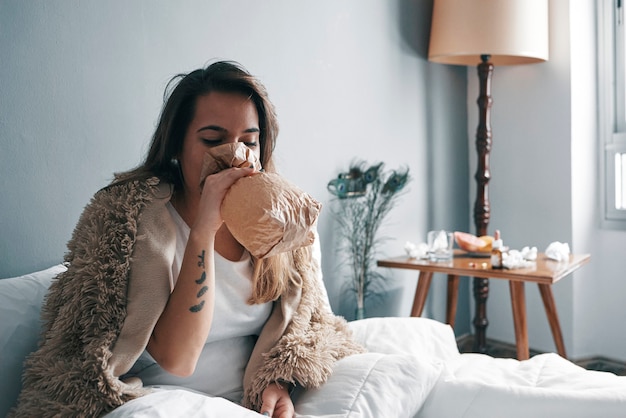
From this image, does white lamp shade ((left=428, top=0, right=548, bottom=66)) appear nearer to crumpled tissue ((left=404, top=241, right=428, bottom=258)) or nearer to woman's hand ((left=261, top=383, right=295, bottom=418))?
crumpled tissue ((left=404, top=241, right=428, bottom=258))

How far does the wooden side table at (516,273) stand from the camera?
2109mm

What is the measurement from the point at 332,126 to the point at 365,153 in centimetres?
23

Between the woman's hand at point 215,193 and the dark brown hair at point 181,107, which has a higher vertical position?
the dark brown hair at point 181,107

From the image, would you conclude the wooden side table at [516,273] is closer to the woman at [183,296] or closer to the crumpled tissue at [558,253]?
the crumpled tissue at [558,253]

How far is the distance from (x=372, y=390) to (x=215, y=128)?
586 mm

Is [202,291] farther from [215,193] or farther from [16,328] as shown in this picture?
[16,328]

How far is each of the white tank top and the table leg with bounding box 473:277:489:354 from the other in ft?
5.74

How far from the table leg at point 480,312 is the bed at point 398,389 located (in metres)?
1.49

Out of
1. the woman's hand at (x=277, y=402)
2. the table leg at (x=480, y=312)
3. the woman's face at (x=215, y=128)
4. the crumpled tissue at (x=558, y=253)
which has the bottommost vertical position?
the table leg at (x=480, y=312)

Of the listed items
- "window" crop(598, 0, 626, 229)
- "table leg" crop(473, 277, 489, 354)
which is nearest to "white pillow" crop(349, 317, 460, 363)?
"table leg" crop(473, 277, 489, 354)

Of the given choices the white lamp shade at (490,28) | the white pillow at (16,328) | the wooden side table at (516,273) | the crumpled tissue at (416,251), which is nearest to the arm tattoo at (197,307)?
the white pillow at (16,328)

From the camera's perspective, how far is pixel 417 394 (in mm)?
1167

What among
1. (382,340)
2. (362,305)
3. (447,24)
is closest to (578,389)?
(382,340)

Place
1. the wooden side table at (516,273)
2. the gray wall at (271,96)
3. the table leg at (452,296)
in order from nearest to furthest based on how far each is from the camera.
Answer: the gray wall at (271,96) < the wooden side table at (516,273) < the table leg at (452,296)
